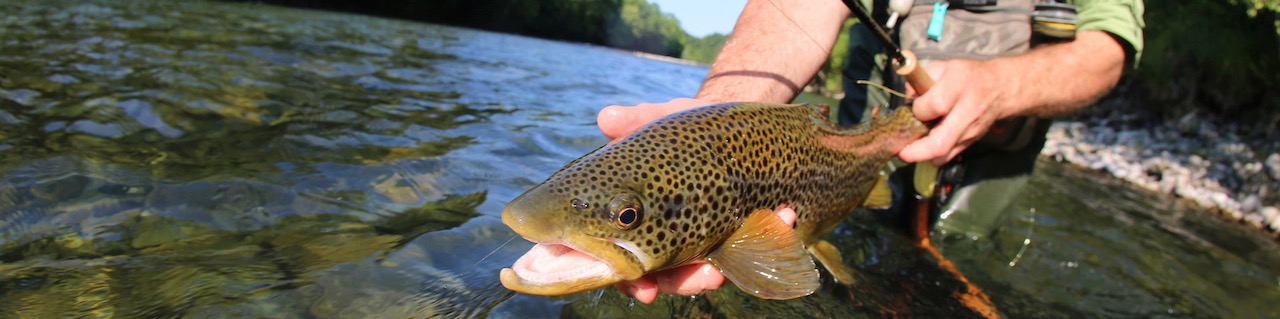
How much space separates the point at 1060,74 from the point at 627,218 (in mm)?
2386

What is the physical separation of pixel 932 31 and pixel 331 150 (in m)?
3.76

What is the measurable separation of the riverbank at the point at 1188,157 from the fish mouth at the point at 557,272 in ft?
33.7

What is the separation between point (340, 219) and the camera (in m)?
3.29

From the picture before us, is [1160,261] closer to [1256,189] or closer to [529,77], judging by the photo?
[1256,189]

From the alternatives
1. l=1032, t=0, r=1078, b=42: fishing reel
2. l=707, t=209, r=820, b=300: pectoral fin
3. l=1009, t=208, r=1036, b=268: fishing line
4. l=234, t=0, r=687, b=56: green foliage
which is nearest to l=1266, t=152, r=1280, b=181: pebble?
l=1009, t=208, r=1036, b=268: fishing line

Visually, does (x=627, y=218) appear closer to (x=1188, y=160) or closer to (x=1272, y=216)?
(x=1272, y=216)

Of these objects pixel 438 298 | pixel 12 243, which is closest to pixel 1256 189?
pixel 438 298

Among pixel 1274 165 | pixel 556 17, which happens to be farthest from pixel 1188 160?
pixel 556 17

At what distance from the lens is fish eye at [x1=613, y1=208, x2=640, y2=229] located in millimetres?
1934

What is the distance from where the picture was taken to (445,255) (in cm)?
301

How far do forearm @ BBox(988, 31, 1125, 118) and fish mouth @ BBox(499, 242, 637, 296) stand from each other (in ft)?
6.64

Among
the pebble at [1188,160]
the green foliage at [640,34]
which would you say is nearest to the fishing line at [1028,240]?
the pebble at [1188,160]

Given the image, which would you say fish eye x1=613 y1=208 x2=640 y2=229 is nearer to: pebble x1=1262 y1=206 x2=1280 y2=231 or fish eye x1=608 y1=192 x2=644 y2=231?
fish eye x1=608 y1=192 x2=644 y2=231

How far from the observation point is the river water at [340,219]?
2.56 metres
